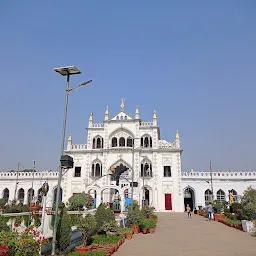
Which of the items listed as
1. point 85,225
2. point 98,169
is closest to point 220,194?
point 98,169

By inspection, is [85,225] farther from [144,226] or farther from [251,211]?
[251,211]

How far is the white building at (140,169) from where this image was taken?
121 ft

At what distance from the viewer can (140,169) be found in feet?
124

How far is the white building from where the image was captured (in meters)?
36.8

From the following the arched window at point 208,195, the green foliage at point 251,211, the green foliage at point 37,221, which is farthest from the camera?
the arched window at point 208,195

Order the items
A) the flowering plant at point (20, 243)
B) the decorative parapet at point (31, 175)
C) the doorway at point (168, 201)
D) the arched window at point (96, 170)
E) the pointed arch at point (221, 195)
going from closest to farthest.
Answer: the flowering plant at point (20, 243), the doorway at point (168, 201), the arched window at point (96, 170), the pointed arch at point (221, 195), the decorative parapet at point (31, 175)

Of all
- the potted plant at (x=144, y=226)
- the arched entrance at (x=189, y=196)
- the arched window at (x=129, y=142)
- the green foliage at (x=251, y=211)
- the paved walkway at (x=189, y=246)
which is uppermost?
the arched window at (x=129, y=142)

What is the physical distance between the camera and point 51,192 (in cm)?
4206

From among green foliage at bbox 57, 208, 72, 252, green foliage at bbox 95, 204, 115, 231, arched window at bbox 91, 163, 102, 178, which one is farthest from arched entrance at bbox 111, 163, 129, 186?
green foliage at bbox 57, 208, 72, 252

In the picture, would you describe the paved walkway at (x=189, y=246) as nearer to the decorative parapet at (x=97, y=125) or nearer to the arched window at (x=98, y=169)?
the arched window at (x=98, y=169)

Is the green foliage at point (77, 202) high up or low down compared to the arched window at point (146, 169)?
down

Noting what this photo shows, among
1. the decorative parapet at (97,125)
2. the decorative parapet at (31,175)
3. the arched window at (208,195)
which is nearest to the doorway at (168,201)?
the arched window at (208,195)

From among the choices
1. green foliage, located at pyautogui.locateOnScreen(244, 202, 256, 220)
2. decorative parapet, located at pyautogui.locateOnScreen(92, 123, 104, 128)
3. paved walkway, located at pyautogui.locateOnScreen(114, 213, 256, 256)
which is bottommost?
paved walkway, located at pyautogui.locateOnScreen(114, 213, 256, 256)

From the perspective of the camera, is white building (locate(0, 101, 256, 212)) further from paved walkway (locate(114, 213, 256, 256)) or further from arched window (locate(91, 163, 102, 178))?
paved walkway (locate(114, 213, 256, 256))
